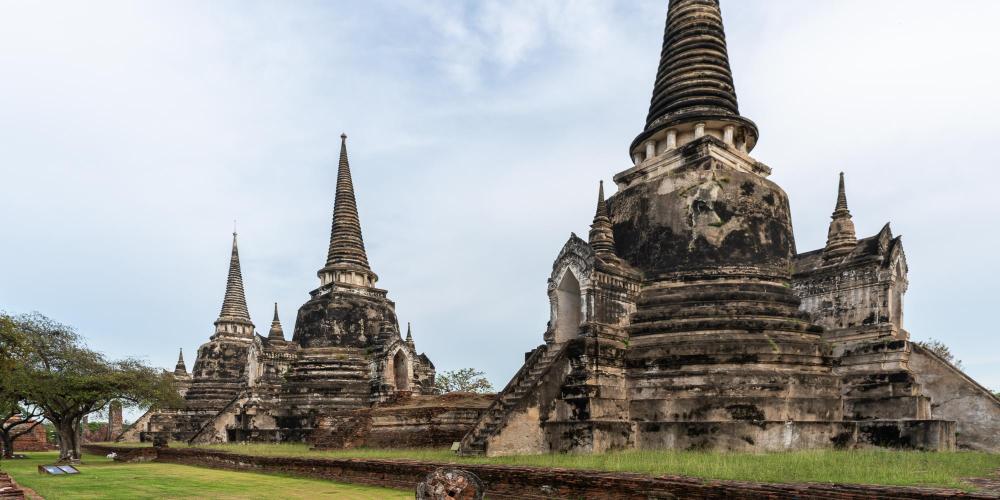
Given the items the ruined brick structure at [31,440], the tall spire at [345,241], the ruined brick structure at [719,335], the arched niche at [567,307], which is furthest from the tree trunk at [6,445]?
the arched niche at [567,307]

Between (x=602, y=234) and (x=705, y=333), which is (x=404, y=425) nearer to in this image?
(x=602, y=234)

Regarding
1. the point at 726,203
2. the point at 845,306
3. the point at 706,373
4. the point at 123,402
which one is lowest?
the point at 123,402

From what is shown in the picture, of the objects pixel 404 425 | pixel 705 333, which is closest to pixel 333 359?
pixel 404 425

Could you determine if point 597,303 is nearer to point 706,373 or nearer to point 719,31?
point 706,373

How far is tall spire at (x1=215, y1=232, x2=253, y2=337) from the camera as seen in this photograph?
1679 inches

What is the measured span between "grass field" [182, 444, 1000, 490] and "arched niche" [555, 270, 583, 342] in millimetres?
5002

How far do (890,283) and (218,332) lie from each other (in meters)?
38.7

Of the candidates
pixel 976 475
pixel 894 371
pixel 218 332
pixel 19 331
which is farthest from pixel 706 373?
pixel 218 332

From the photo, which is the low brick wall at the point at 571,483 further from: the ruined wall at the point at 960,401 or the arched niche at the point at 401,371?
the arched niche at the point at 401,371

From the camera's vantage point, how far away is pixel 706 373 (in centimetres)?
1577

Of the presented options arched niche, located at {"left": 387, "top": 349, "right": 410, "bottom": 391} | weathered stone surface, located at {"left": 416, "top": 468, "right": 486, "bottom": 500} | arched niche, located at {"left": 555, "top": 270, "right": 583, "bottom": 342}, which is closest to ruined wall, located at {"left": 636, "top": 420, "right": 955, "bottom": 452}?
arched niche, located at {"left": 555, "top": 270, "right": 583, "bottom": 342}

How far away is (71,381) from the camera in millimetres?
21375

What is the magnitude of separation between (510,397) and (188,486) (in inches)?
314

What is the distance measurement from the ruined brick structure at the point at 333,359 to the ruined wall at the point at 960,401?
58.3 ft
